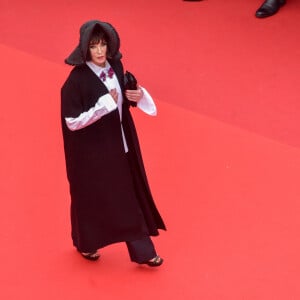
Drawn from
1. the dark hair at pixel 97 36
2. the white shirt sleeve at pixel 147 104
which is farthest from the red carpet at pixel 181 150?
the dark hair at pixel 97 36

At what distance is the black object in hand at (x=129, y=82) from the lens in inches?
137

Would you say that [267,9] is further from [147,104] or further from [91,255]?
[91,255]

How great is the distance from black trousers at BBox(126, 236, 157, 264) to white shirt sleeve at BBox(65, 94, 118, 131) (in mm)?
736

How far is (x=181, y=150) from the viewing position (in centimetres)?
474

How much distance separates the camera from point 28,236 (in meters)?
4.07

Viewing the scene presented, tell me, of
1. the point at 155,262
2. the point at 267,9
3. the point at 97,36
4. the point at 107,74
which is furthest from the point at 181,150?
the point at 267,9

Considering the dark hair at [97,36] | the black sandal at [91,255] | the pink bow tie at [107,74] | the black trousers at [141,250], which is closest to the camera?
the dark hair at [97,36]

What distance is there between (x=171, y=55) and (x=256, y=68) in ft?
2.09

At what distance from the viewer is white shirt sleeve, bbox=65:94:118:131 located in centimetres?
337

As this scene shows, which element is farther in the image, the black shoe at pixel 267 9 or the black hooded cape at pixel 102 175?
the black shoe at pixel 267 9

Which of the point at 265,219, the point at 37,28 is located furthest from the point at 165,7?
the point at 265,219

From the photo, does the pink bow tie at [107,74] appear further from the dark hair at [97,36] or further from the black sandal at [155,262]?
the black sandal at [155,262]

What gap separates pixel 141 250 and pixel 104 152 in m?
0.57

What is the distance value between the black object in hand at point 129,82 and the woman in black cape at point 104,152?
0.04ft
